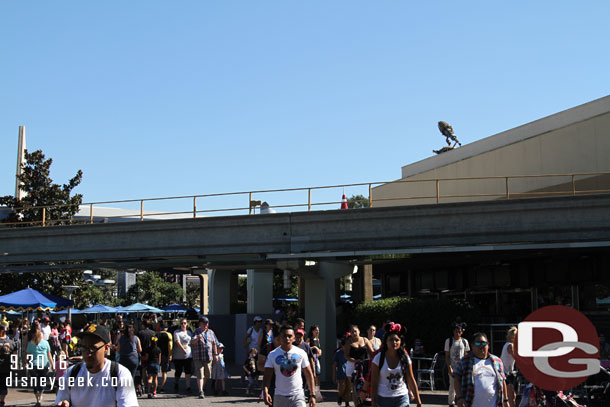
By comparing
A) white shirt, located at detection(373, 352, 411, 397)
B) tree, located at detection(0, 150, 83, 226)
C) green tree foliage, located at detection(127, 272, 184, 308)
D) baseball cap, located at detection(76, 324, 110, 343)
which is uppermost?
tree, located at detection(0, 150, 83, 226)

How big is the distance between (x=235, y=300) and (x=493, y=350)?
17.7m

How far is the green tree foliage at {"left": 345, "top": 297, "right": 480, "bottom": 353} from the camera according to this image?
20125 mm

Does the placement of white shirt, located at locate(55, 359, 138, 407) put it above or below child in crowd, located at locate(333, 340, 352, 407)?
above

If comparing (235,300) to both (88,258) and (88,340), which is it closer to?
(88,258)

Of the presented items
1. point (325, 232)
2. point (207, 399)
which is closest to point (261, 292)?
point (325, 232)

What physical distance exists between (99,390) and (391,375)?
416 centimetres

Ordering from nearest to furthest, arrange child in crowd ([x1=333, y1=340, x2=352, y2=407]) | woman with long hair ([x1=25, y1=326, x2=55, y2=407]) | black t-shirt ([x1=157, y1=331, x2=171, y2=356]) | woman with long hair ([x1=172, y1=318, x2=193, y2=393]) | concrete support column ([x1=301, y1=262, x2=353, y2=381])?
child in crowd ([x1=333, y1=340, x2=352, y2=407]), woman with long hair ([x1=25, y1=326, x2=55, y2=407]), woman with long hair ([x1=172, y1=318, x2=193, y2=393]), black t-shirt ([x1=157, y1=331, x2=171, y2=356]), concrete support column ([x1=301, y1=262, x2=353, y2=381])

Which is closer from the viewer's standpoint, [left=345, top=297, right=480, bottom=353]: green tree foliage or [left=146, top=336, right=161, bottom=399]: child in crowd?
[left=146, top=336, right=161, bottom=399]: child in crowd

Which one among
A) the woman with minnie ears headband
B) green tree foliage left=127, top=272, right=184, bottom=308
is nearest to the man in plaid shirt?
the woman with minnie ears headband

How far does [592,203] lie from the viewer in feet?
62.7

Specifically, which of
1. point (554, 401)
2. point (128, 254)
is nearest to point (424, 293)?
point (128, 254)

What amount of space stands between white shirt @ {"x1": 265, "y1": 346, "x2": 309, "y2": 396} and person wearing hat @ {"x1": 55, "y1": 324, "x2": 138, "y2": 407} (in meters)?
3.81

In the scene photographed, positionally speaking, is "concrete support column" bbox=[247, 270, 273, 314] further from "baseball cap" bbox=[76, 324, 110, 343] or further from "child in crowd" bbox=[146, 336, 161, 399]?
"baseball cap" bbox=[76, 324, 110, 343]

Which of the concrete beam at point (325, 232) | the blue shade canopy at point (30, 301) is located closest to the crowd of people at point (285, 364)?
→ the blue shade canopy at point (30, 301)
